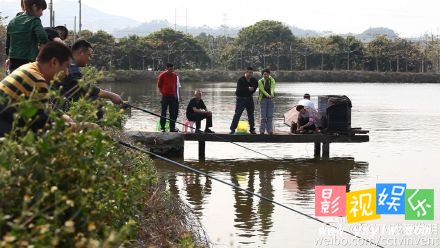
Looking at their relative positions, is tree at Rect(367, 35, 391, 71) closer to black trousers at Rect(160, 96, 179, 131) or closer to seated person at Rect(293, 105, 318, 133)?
seated person at Rect(293, 105, 318, 133)

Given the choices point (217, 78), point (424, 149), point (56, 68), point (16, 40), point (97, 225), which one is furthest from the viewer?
point (217, 78)

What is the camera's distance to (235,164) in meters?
15.9

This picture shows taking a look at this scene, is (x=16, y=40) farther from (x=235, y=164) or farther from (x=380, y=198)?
(x=235, y=164)

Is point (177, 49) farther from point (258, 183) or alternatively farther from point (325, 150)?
point (258, 183)

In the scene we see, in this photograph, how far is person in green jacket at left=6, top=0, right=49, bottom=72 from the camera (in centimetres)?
775

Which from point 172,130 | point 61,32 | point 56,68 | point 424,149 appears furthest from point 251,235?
point 424,149

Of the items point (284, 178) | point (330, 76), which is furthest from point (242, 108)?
point (330, 76)

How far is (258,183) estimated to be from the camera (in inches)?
541

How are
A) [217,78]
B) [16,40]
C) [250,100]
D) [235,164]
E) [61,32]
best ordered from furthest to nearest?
[217,78]
[250,100]
[235,164]
[61,32]
[16,40]

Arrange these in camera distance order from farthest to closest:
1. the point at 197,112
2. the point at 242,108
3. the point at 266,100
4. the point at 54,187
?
the point at 242,108 → the point at 197,112 → the point at 266,100 → the point at 54,187

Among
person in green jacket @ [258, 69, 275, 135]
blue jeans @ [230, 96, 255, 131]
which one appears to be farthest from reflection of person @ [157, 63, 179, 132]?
person in green jacket @ [258, 69, 275, 135]

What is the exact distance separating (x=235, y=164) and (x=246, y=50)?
104861mm

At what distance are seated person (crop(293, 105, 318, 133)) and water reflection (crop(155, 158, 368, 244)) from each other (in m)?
0.67

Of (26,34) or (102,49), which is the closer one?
(26,34)
